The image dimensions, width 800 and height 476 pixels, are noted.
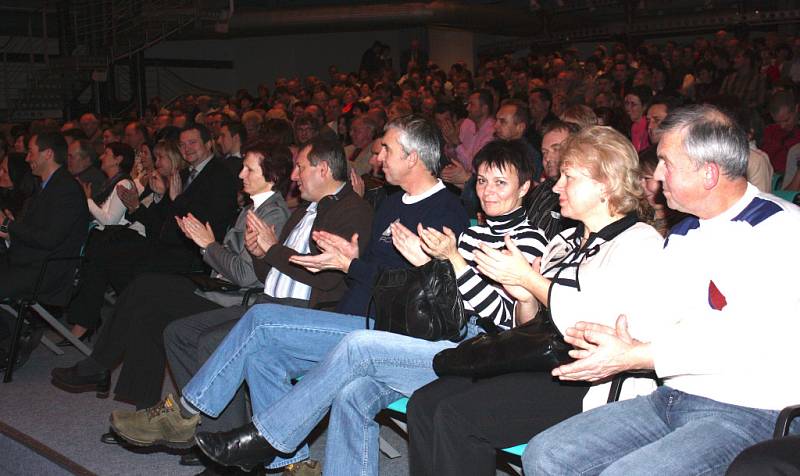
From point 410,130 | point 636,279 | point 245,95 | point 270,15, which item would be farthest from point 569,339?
point 270,15

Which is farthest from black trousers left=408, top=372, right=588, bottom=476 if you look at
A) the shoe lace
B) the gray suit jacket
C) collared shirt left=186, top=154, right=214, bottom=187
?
collared shirt left=186, top=154, right=214, bottom=187

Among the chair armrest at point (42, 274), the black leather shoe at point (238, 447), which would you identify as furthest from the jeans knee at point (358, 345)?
the chair armrest at point (42, 274)

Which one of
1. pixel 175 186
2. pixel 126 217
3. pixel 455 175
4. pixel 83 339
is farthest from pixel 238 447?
pixel 455 175

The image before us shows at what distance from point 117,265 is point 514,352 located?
3256 millimetres

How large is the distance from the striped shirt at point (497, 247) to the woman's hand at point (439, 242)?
9 centimetres

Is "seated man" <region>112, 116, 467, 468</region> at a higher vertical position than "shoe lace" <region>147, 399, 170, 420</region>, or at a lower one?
higher

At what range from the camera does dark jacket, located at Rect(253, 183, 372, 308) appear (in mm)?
3502

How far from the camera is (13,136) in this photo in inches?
407

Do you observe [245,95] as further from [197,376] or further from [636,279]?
[636,279]

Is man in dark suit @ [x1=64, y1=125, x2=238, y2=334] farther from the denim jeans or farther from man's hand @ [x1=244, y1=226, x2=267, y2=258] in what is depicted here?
the denim jeans

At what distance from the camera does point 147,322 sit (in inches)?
151

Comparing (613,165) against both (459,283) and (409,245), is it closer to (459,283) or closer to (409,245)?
(459,283)

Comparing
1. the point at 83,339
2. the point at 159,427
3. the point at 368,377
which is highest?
the point at 368,377

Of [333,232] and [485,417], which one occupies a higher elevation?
[333,232]
